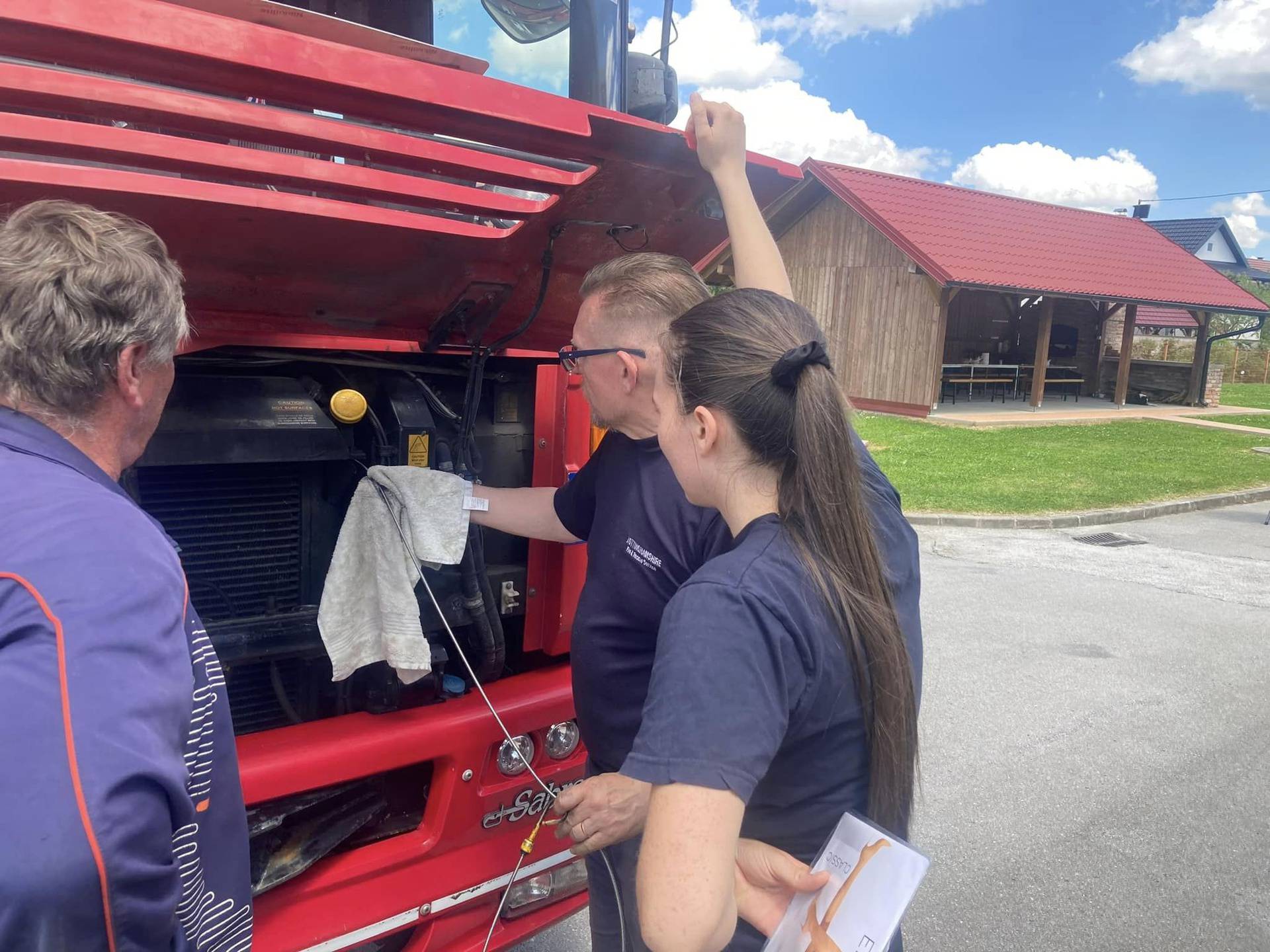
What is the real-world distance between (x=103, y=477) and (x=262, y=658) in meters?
0.86

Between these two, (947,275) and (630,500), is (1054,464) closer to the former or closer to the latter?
(947,275)

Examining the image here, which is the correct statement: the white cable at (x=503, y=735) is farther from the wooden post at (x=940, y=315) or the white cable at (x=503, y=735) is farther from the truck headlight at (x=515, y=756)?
the wooden post at (x=940, y=315)

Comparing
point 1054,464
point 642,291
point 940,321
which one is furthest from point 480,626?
point 940,321

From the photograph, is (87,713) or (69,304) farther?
(69,304)

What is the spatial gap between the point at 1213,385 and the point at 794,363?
25.1 metres

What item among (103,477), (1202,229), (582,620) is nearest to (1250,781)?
(582,620)

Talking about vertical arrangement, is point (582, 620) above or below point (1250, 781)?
above

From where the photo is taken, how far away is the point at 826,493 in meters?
1.24

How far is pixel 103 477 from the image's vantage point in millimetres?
1171

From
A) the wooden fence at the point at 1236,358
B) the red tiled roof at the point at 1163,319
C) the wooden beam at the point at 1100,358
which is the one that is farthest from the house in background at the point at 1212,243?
the wooden beam at the point at 1100,358

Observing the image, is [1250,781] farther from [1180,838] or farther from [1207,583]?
[1207,583]

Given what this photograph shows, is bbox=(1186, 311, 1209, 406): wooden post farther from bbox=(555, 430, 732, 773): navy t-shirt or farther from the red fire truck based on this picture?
bbox=(555, 430, 732, 773): navy t-shirt

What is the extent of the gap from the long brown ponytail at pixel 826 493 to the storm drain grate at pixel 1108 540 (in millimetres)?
7745

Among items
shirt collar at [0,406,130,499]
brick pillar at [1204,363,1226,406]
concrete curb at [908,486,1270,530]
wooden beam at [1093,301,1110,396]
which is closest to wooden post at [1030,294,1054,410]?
wooden beam at [1093,301,1110,396]
